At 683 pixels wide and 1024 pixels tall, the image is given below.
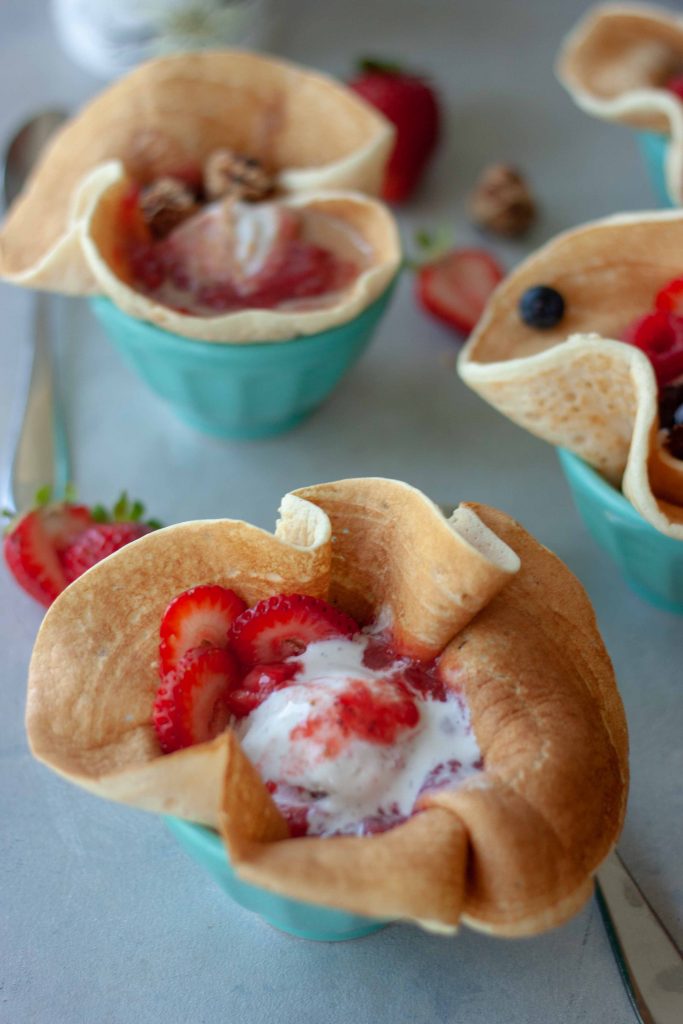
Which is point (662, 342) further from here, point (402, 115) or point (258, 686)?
point (402, 115)

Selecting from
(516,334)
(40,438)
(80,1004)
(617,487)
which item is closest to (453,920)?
(80,1004)

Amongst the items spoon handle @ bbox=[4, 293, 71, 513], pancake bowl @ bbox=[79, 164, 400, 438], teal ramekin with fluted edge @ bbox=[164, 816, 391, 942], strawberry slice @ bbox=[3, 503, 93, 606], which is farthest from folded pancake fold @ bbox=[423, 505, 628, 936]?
spoon handle @ bbox=[4, 293, 71, 513]

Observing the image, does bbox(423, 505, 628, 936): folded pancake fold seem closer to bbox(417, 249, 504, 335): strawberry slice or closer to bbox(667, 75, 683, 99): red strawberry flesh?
bbox(417, 249, 504, 335): strawberry slice

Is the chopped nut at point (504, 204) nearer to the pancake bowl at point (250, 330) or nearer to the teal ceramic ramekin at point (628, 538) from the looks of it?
the pancake bowl at point (250, 330)

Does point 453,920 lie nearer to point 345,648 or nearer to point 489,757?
point 489,757

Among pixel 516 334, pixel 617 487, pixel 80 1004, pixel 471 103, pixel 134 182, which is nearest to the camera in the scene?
pixel 80 1004

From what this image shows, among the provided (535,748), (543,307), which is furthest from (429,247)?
(535,748)
